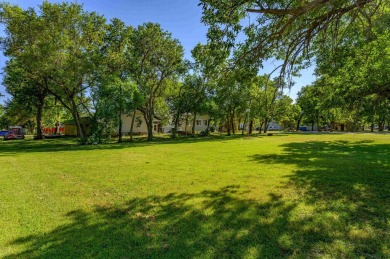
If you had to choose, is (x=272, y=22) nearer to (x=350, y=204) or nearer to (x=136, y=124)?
(x=350, y=204)

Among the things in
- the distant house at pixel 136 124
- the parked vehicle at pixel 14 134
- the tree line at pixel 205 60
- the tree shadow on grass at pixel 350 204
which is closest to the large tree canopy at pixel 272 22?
the tree line at pixel 205 60

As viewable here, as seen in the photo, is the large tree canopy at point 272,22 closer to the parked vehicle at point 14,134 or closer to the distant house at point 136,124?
the distant house at point 136,124

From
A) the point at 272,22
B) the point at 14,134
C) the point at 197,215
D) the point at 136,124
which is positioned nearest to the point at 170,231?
the point at 197,215

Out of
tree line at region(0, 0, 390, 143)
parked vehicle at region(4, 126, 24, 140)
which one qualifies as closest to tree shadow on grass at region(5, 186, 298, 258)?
tree line at region(0, 0, 390, 143)

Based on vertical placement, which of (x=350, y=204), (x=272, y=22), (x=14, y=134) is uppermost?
(x=272, y=22)

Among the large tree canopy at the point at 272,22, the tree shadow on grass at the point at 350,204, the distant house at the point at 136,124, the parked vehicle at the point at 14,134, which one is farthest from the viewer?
the distant house at the point at 136,124

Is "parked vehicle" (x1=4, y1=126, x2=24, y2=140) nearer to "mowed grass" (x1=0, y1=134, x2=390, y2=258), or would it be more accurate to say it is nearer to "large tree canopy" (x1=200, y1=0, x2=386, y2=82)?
"mowed grass" (x1=0, y1=134, x2=390, y2=258)

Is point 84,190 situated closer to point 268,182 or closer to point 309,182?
point 268,182

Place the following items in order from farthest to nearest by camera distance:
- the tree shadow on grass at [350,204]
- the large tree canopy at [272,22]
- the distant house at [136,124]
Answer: the distant house at [136,124]
the large tree canopy at [272,22]
the tree shadow on grass at [350,204]

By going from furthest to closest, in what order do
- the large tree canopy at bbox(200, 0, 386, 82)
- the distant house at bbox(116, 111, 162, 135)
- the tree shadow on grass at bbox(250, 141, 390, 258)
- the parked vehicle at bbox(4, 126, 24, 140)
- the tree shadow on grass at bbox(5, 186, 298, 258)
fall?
1. the distant house at bbox(116, 111, 162, 135)
2. the parked vehicle at bbox(4, 126, 24, 140)
3. the large tree canopy at bbox(200, 0, 386, 82)
4. the tree shadow on grass at bbox(250, 141, 390, 258)
5. the tree shadow on grass at bbox(5, 186, 298, 258)

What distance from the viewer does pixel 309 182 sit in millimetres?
7223

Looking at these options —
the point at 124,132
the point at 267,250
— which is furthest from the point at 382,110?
the point at 124,132

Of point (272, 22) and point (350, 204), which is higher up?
point (272, 22)

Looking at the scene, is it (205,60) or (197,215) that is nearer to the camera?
(197,215)
